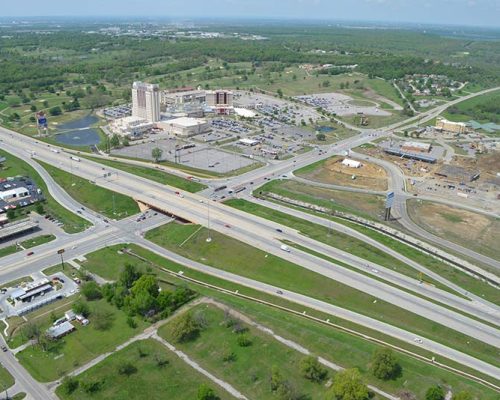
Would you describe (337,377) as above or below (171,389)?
above

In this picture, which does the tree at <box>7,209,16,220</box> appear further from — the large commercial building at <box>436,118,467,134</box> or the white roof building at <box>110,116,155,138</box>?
the large commercial building at <box>436,118,467,134</box>

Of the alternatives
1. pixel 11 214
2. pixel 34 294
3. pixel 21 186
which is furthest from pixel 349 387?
pixel 21 186

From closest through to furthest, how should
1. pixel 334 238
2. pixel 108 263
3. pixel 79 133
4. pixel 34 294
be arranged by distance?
pixel 34 294
pixel 108 263
pixel 334 238
pixel 79 133

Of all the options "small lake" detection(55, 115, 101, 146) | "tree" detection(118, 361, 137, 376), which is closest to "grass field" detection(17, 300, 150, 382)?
"tree" detection(118, 361, 137, 376)

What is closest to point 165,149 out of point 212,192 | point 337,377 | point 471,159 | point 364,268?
point 212,192

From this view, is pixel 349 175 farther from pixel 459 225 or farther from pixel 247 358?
pixel 247 358

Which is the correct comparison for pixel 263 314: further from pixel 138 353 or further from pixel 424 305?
pixel 424 305
